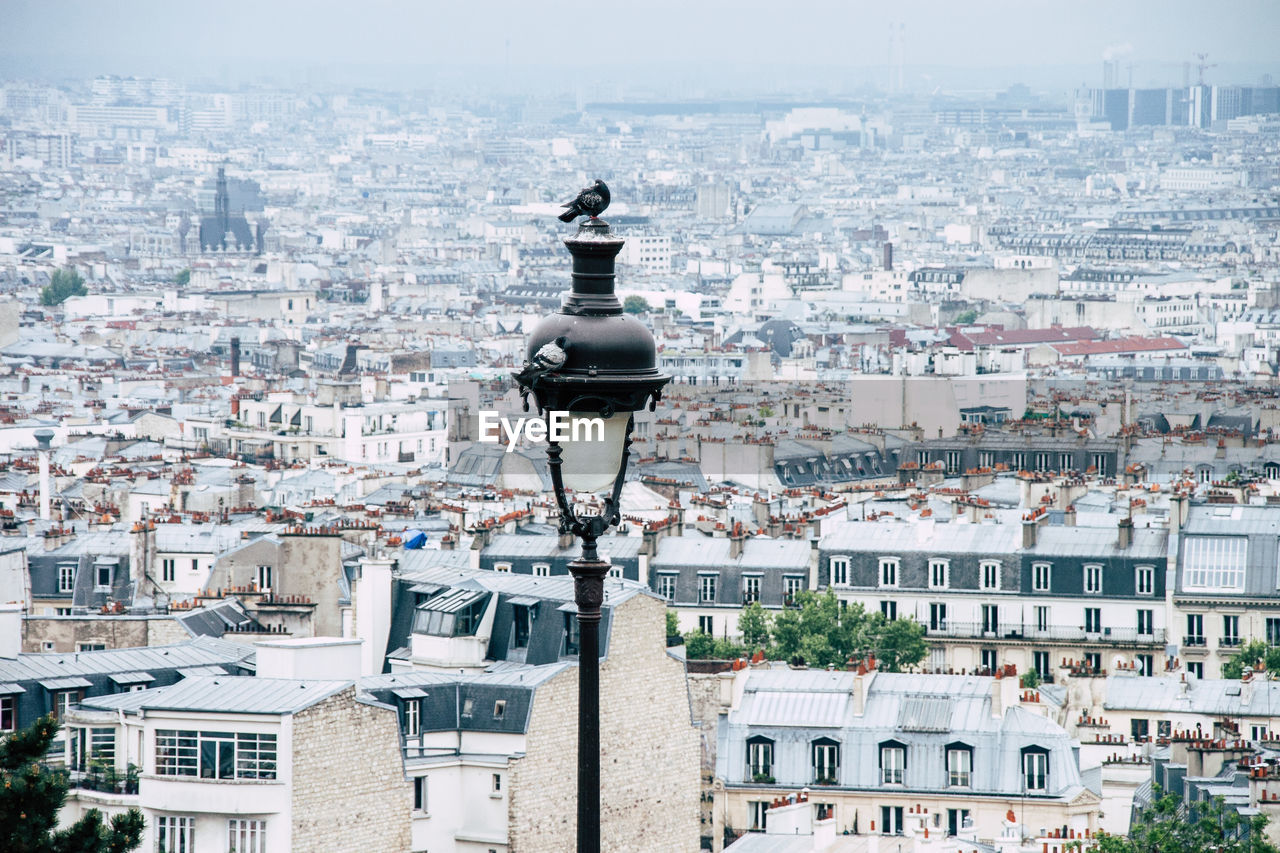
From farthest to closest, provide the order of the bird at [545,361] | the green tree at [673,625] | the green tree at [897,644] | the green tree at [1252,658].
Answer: the green tree at [897,644], the green tree at [673,625], the green tree at [1252,658], the bird at [545,361]

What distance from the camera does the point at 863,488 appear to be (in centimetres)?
4544

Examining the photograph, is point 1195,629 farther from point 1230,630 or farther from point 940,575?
point 940,575

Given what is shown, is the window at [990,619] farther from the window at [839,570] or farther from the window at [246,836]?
the window at [246,836]

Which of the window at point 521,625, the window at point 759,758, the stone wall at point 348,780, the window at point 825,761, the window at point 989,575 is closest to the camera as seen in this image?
the stone wall at point 348,780

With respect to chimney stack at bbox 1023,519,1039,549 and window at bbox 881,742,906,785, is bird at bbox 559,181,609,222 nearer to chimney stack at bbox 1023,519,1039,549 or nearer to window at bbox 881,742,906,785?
window at bbox 881,742,906,785

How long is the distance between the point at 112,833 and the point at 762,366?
75898mm

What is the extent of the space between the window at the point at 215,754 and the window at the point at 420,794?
179 cm

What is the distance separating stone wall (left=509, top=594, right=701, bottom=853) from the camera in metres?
18.8

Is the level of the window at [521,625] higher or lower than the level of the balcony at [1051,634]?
higher

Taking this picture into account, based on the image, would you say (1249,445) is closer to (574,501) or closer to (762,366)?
(762,366)

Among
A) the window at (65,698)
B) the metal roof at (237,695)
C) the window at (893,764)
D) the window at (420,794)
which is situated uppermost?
the metal roof at (237,695)

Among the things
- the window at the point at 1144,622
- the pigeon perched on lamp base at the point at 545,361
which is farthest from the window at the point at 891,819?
the pigeon perched on lamp base at the point at 545,361

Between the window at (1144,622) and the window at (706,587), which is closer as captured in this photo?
the window at (1144,622)

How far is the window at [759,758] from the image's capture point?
2345 cm
